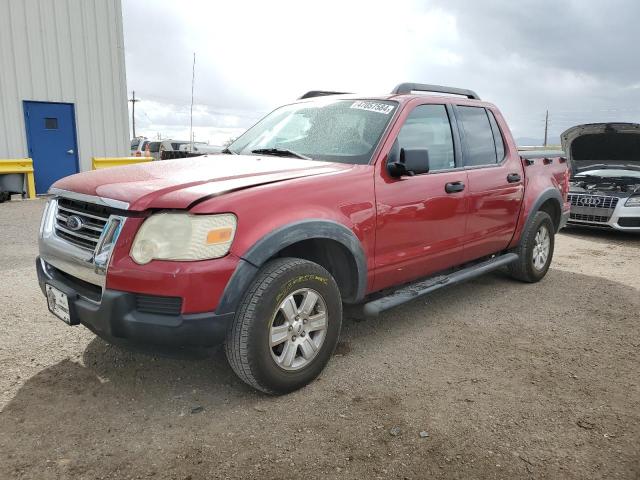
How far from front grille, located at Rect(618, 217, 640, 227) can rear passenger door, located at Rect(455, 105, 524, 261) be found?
4.09 m

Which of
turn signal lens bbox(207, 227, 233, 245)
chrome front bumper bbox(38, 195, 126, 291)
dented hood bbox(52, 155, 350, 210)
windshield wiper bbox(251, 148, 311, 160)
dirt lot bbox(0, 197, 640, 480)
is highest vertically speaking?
windshield wiper bbox(251, 148, 311, 160)

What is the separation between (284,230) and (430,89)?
7.37ft

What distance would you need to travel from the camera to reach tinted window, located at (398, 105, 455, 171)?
364 cm

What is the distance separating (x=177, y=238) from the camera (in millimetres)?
2451

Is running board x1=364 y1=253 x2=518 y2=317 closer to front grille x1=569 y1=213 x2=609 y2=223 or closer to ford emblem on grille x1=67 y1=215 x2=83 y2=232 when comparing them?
ford emblem on grille x1=67 y1=215 x2=83 y2=232

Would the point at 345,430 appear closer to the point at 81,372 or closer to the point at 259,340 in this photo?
the point at 259,340

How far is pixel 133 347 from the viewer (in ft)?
8.34

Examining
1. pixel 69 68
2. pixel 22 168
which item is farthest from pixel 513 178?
pixel 69 68

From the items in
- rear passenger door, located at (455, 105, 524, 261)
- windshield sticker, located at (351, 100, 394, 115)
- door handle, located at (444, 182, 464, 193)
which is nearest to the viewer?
windshield sticker, located at (351, 100, 394, 115)

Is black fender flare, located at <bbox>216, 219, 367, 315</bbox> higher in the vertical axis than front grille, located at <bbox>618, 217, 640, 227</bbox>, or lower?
higher

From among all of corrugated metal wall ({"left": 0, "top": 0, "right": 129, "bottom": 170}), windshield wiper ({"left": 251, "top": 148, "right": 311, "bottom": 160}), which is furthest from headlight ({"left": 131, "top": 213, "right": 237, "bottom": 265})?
corrugated metal wall ({"left": 0, "top": 0, "right": 129, "bottom": 170})

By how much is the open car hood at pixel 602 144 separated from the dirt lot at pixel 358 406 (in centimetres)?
509

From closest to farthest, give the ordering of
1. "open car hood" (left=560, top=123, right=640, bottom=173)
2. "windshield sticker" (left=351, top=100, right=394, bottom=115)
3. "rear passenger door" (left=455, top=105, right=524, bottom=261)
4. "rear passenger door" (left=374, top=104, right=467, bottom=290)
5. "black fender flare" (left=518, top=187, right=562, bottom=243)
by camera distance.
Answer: "rear passenger door" (left=374, top=104, right=467, bottom=290), "windshield sticker" (left=351, top=100, right=394, bottom=115), "rear passenger door" (left=455, top=105, right=524, bottom=261), "black fender flare" (left=518, top=187, right=562, bottom=243), "open car hood" (left=560, top=123, right=640, bottom=173)

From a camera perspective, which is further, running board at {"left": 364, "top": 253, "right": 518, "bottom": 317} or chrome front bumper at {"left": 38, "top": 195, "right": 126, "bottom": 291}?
running board at {"left": 364, "top": 253, "right": 518, "bottom": 317}
